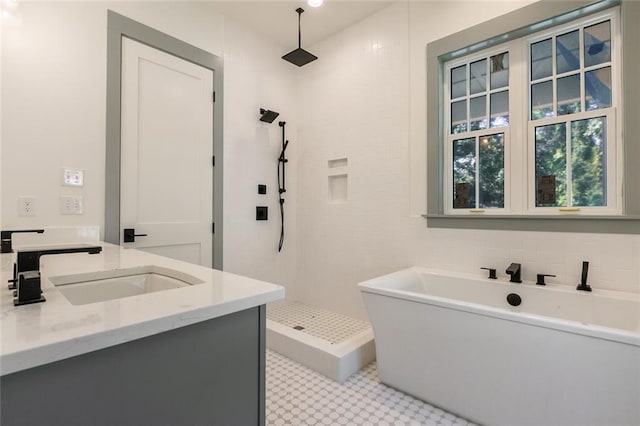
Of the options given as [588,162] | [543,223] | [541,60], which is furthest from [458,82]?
[543,223]

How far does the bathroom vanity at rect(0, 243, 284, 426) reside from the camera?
526mm

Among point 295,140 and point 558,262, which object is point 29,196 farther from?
point 558,262

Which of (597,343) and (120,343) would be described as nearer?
(120,343)

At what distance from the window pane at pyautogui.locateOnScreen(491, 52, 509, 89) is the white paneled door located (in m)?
2.36

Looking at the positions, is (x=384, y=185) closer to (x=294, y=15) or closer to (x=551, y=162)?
(x=551, y=162)

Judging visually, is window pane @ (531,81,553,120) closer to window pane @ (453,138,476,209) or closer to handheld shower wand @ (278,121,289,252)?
window pane @ (453,138,476,209)

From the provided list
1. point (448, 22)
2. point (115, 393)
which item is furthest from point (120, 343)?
point (448, 22)

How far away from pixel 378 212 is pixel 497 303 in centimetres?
118

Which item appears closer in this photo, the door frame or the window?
the window

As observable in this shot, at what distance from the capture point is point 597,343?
4.34ft

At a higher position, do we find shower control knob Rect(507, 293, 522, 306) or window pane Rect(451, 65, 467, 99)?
window pane Rect(451, 65, 467, 99)

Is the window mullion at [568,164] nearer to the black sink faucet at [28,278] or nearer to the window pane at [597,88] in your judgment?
the window pane at [597,88]

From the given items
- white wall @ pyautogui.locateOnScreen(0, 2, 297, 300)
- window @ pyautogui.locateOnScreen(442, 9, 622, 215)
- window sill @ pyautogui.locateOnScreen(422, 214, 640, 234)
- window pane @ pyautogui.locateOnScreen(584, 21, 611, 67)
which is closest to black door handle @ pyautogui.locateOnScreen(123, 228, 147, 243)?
white wall @ pyautogui.locateOnScreen(0, 2, 297, 300)

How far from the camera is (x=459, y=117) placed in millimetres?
2598
